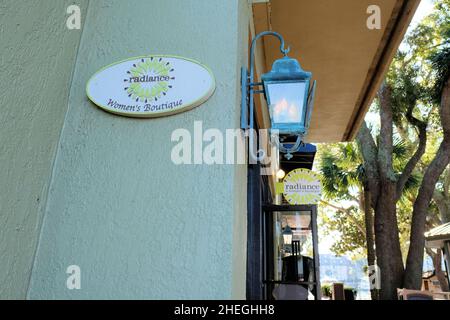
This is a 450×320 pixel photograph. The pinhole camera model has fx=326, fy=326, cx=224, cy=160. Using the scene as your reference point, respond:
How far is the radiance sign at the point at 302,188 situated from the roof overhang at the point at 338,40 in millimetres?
959

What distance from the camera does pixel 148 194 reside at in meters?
1.38

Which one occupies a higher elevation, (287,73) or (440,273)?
(287,73)

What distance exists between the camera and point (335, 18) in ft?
9.73

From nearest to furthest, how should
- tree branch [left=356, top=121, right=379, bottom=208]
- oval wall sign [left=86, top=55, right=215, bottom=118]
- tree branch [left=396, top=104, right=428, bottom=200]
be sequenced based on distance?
oval wall sign [left=86, top=55, right=215, bottom=118] < tree branch [left=356, top=121, right=379, bottom=208] < tree branch [left=396, top=104, right=428, bottom=200]

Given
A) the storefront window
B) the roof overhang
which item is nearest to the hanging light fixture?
the roof overhang

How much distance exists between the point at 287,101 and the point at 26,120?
1177mm

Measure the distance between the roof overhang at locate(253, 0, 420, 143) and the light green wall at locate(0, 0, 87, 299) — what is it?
141cm

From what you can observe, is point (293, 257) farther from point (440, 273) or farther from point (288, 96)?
point (440, 273)

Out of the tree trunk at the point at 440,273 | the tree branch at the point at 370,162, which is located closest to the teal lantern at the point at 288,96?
the tree branch at the point at 370,162

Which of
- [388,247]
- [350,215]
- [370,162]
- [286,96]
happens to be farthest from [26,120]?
[350,215]

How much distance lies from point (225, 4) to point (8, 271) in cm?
153

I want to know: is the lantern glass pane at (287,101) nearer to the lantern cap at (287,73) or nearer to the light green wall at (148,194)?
the lantern cap at (287,73)

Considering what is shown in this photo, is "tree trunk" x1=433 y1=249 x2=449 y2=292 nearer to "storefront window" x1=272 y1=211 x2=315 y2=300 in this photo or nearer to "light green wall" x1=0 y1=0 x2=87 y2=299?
"storefront window" x1=272 y1=211 x2=315 y2=300

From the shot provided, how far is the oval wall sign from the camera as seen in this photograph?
1471 mm
